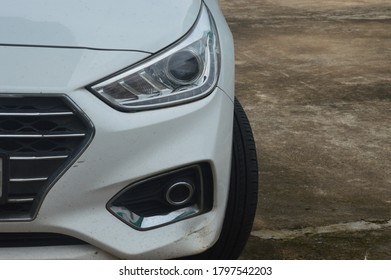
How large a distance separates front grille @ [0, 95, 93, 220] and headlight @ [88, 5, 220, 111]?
0.12 meters

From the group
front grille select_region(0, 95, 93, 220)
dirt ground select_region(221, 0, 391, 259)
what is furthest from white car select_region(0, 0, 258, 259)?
dirt ground select_region(221, 0, 391, 259)

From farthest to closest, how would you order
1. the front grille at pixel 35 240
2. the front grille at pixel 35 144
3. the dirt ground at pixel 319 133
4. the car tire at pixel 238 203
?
the dirt ground at pixel 319 133
the car tire at pixel 238 203
the front grille at pixel 35 240
the front grille at pixel 35 144

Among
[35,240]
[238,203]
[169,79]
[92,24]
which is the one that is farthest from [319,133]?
[35,240]

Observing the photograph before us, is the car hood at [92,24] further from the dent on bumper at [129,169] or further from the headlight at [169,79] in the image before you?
the dent on bumper at [129,169]

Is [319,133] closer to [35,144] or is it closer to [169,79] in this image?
[169,79]

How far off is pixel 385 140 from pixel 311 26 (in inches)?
151

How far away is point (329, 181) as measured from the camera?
368cm

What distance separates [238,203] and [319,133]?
199cm

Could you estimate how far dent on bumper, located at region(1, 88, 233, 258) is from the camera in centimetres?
205

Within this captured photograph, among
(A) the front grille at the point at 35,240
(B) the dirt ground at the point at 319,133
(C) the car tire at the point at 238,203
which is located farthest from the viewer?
(B) the dirt ground at the point at 319,133

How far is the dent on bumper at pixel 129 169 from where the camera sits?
205cm

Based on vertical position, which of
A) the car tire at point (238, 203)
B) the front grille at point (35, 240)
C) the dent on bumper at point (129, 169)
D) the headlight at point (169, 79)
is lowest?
the car tire at point (238, 203)

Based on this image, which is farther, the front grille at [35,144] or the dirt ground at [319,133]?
the dirt ground at [319,133]

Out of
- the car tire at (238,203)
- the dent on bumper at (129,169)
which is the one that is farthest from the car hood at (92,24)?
the car tire at (238,203)
